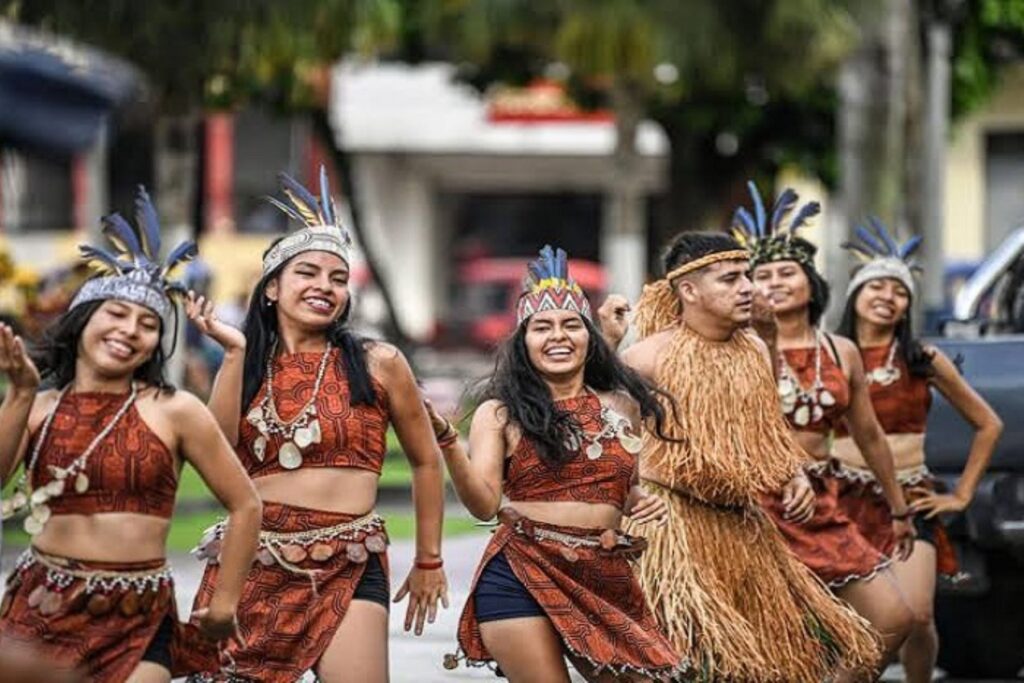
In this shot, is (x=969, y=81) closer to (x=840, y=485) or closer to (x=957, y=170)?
(x=957, y=170)

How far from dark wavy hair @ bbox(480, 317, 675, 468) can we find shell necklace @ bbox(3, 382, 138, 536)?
157 centimetres

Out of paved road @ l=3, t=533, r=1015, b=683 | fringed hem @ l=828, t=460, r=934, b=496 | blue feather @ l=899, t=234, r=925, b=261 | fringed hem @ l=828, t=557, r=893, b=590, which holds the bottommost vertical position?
paved road @ l=3, t=533, r=1015, b=683

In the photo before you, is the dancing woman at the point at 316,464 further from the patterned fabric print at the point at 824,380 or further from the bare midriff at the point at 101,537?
the patterned fabric print at the point at 824,380

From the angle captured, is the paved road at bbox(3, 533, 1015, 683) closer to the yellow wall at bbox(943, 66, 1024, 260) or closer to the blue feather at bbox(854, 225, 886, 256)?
the blue feather at bbox(854, 225, 886, 256)

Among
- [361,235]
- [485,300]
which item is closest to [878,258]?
[361,235]

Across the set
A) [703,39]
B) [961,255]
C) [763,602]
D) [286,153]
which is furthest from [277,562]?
[286,153]

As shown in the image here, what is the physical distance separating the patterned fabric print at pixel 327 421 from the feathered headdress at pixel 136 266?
0.54 metres

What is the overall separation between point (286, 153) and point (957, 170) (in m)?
13.1

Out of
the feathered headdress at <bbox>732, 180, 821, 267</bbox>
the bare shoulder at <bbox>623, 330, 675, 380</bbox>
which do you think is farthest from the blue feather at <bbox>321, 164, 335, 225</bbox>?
the feathered headdress at <bbox>732, 180, 821, 267</bbox>

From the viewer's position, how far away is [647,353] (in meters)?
10.0

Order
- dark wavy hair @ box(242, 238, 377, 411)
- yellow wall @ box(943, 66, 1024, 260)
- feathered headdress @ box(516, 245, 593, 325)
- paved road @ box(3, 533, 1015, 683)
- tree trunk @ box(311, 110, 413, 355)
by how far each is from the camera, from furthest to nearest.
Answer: yellow wall @ box(943, 66, 1024, 260) < tree trunk @ box(311, 110, 413, 355) < paved road @ box(3, 533, 1015, 683) < feathered headdress @ box(516, 245, 593, 325) < dark wavy hair @ box(242, 238, 377, 411)

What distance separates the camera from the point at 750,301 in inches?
397

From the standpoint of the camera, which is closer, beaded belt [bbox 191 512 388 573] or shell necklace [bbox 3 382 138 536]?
shell necklace [bbox 3 382 138 536]

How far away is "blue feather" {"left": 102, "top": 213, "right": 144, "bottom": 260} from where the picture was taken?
8.02 metres
